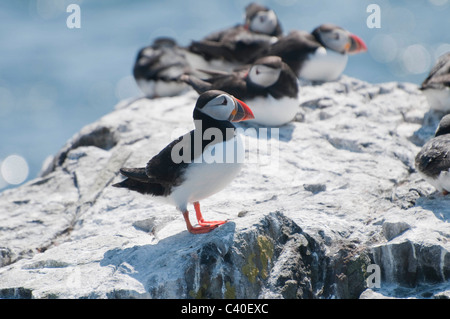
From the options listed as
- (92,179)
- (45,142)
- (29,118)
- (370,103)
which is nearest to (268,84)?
(370,103)

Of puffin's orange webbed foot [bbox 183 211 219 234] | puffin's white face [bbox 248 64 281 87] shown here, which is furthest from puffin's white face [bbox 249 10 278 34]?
puffin's orange webbed foot [bbox 183 211 219 234]

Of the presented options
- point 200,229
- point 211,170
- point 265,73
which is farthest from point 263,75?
point 200,229

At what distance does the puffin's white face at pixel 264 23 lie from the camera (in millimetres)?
11188

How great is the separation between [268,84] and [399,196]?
2530 mm

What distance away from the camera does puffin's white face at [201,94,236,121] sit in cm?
497

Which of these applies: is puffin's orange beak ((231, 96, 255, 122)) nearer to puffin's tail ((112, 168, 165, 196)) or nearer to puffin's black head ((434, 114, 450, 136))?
puffin's tail ((112, 168, 165, 196))

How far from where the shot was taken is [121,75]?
1802cm

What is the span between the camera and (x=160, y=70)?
1027 cm

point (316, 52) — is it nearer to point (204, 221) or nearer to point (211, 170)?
point (204, 221)

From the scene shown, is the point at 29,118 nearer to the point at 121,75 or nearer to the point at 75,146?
the point at 121,75

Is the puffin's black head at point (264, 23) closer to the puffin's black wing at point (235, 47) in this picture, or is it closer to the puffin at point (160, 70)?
the puffin's black wing at point (235, 47)

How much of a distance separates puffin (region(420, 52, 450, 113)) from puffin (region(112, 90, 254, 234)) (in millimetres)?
3397

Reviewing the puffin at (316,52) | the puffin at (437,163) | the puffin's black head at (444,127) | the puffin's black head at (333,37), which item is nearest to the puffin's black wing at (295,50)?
the puffin at (316,52)

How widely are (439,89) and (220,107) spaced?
3.65 metres
